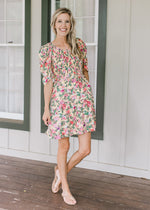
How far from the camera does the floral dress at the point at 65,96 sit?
7.68ft

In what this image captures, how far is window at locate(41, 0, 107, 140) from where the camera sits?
3.05 meters

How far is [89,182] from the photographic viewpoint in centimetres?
287

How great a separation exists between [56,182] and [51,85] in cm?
105

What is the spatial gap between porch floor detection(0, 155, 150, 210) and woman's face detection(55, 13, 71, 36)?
1672 mm

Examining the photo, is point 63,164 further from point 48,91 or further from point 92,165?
point 92,165

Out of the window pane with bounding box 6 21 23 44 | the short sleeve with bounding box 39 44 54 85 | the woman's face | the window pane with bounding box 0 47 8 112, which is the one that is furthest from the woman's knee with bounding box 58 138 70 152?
the window pane with bounding box 6 21 23 44

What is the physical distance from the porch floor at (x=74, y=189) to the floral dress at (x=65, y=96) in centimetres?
67

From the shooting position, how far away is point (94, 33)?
3203 mm

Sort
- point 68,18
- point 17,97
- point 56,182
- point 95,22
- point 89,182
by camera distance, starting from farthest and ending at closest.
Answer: point 17,97
point 95,22
point 89,182
point 56,182
point 68,18

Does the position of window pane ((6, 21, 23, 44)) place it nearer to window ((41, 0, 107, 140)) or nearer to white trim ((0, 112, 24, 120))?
window ((41, 0, 107, 140))

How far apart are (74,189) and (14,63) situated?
212cm

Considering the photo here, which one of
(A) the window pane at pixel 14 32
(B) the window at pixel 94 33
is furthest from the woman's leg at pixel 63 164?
(A) the window pane at pixel 14 32

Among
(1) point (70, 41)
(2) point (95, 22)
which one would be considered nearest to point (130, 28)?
(2) point (95, 22)

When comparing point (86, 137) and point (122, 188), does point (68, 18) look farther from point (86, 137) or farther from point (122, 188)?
point (122, 188)
